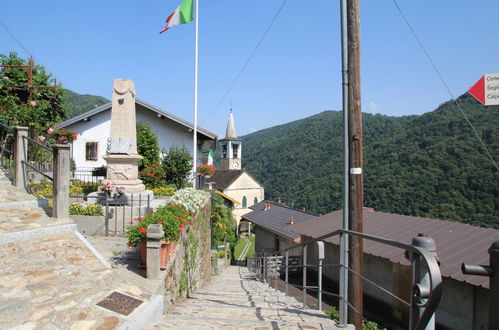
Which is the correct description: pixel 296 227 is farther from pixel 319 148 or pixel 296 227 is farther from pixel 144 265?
pixel 319 148

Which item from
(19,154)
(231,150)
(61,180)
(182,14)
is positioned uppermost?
(182,14)

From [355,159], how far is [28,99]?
53.8ft

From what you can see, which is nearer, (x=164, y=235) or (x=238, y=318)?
(x=238, y=318)

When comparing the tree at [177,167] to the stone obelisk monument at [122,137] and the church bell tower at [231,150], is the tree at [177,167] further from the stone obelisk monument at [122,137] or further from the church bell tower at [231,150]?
the church bell tower at [231,150]

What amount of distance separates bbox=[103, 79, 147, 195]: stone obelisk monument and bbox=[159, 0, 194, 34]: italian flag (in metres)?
3.53

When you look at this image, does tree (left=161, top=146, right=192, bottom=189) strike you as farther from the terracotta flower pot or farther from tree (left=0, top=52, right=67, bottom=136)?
the terracotta flower pot

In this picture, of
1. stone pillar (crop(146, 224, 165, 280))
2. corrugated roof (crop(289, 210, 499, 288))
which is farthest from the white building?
stone pillar (crop(146, 224, 165, 280))

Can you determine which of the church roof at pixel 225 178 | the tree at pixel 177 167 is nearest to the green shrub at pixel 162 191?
the tree at pixel 177 167

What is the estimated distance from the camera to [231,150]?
169 feet

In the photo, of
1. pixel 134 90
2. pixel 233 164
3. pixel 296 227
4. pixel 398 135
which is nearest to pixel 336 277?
pixel 296 227

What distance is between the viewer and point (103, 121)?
19672mm

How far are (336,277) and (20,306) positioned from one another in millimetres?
9893

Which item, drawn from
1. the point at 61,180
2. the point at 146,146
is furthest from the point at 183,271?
the point at 146,146

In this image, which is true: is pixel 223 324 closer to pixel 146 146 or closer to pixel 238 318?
pixel 238 318
